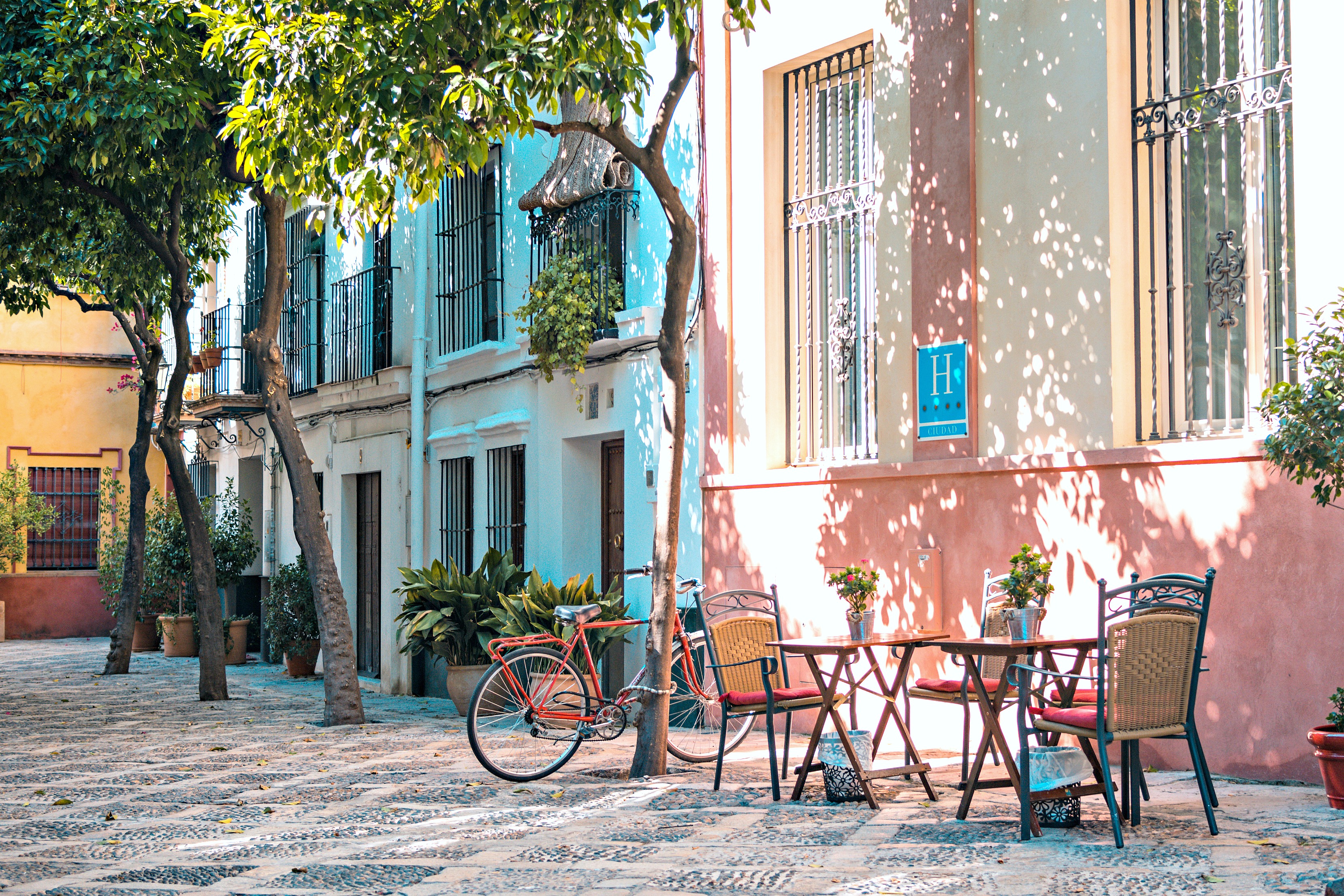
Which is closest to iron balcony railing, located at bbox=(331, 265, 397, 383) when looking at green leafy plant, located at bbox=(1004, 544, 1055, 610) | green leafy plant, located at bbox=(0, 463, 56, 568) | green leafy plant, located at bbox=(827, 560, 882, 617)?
green leafy plant, located at bbox=(827, 560, 882, 617)

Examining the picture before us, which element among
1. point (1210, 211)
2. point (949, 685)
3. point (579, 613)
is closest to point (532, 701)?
point (579, 613)

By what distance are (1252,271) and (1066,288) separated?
3.25 feet

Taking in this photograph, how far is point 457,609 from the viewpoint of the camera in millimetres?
11211

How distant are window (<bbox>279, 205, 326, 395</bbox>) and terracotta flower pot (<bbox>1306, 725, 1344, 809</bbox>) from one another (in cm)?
1285

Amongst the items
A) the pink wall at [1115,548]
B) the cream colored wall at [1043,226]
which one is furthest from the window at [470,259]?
the cream colored wall at [1043,226]

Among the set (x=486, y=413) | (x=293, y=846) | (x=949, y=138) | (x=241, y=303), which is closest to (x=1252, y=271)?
(x=949, y=138)

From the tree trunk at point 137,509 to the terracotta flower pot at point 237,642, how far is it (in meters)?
2.11

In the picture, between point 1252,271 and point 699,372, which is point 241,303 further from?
point 1252,271

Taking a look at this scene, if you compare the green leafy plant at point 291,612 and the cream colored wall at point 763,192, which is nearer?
the cream colored wall at point 763,192

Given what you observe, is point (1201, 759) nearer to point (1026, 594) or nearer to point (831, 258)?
point (1026, 594)

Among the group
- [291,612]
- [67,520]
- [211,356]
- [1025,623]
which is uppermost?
[211,356]

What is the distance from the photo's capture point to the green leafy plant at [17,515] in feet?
74.2

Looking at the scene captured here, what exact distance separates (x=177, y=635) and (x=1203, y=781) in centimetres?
1649

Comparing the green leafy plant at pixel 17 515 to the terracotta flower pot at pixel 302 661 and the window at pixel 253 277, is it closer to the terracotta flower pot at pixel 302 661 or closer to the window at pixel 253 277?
the window at pixel 253 277
